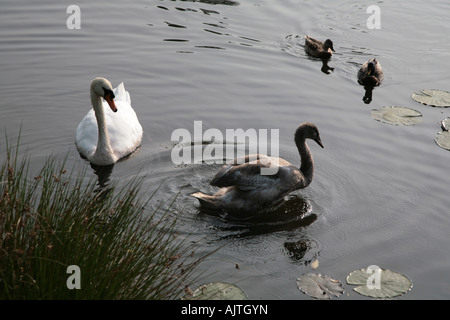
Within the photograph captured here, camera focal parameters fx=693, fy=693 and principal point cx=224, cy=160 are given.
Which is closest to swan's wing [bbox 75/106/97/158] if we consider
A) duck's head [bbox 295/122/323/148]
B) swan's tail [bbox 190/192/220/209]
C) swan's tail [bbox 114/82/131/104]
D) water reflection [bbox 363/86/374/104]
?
swan's tail [bbox 114/82/131/104]

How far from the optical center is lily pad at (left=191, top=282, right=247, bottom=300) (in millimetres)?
7172

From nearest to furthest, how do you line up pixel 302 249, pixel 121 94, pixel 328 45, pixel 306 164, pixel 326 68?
pixel 302 249 < pixel 306 164 < pixel 121 94 < pixel 326 68 < pixel 328 45

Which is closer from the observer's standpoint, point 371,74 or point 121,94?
point 121,94

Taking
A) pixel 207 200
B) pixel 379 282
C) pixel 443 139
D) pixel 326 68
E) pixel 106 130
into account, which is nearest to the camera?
pixel 379 282

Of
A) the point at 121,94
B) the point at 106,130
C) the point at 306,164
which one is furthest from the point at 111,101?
the point at 306,164

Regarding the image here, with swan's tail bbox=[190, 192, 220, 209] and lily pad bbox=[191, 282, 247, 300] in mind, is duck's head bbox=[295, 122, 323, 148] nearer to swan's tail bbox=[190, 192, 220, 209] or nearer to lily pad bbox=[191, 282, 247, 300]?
swan's tail bbox=[190, 192, 220, 209]

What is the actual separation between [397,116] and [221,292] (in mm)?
6618

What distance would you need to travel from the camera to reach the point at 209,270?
26.2 ft

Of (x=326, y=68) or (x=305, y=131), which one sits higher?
(x=326, y=68)

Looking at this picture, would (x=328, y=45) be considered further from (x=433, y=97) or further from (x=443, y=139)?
(x=443, y=139)

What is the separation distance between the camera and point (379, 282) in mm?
7984

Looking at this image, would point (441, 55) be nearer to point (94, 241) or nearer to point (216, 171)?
point (216, 171)

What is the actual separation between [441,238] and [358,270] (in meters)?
1.63
